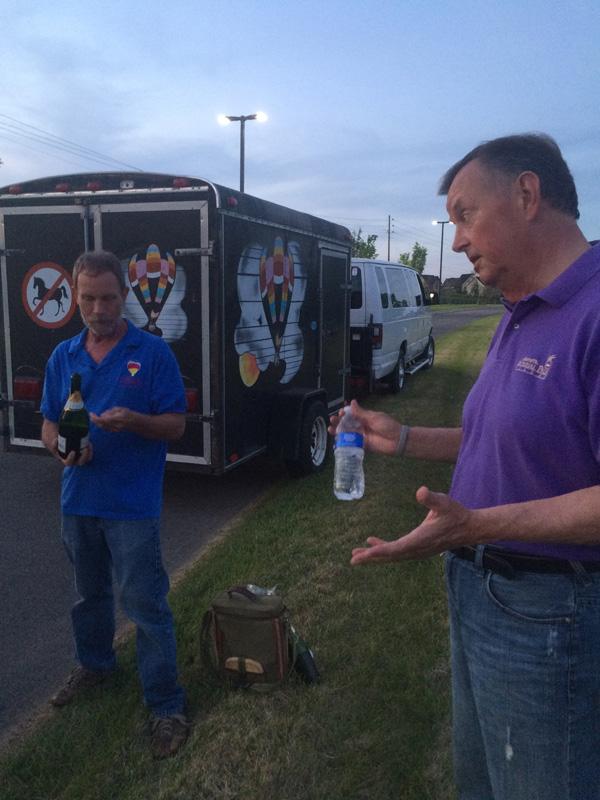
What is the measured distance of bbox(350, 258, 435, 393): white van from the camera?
35.3ft

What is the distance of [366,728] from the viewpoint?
2936 millimetres

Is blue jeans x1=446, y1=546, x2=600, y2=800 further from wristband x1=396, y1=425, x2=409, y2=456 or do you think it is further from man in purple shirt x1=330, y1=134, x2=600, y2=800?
wristband x1=396, y1=425, x2=409, y2=456

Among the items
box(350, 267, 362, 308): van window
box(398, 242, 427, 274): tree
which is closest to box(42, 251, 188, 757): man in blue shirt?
box(350, 267, 362, 308): van window

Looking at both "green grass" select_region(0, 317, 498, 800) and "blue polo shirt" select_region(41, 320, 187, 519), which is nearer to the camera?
"green grass" select_region(0, 317, 498, 800)

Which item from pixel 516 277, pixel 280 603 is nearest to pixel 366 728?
pixel 280 603

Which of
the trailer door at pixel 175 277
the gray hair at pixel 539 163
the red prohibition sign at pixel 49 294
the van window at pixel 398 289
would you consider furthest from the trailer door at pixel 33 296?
the van window at pixel 398 289

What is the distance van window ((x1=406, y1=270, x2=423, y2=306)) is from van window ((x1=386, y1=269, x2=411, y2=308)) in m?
0.37

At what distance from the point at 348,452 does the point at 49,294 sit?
14.4ft

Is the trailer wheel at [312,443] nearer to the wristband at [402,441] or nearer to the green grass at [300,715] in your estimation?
the green grass at [300,715]

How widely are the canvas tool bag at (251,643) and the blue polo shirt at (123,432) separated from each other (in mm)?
734

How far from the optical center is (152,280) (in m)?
5.41

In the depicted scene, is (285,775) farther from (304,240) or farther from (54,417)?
(304,240)

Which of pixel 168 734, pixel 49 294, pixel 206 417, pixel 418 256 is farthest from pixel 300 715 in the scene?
pixel 418 256

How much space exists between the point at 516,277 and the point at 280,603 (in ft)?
7.17
